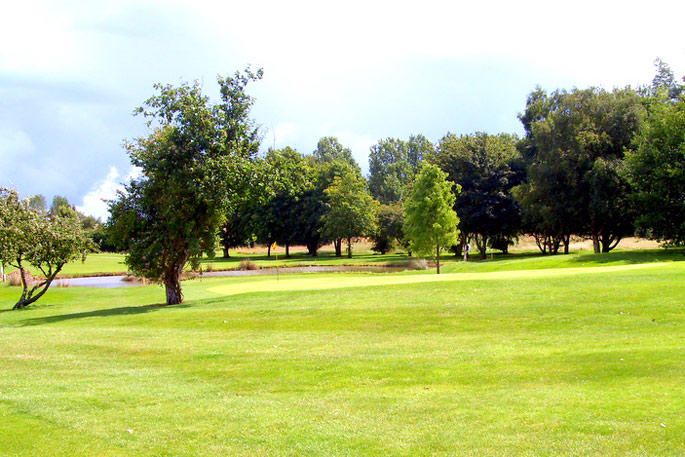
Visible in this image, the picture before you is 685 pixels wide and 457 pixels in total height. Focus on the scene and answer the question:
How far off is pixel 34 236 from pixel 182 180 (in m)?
10.7

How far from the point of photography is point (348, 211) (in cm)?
8188

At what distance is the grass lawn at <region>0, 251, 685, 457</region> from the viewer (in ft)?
24.2

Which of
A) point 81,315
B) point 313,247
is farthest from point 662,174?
point 313,247

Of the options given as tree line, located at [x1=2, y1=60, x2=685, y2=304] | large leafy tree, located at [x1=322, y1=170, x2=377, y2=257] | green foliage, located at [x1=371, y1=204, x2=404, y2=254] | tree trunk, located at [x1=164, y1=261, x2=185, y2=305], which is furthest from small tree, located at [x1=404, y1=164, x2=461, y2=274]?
large leafy tree, located at [x1=322, y1=170, x2=377, y2=257]

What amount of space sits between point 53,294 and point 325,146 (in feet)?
404

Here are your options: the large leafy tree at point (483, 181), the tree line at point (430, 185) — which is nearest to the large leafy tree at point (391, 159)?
the tree line at point (430, 185)

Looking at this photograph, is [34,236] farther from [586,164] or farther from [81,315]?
[586,164]

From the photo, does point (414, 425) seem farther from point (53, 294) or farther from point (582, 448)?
point (53, 294)

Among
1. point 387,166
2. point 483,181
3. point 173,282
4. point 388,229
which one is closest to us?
point 173,282

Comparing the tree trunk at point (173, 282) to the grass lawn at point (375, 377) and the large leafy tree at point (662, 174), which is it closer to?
the grass lawn at point (375, 377)

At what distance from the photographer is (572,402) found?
854 centimetres

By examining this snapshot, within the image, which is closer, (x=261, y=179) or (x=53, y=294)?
(x=261, y=179)

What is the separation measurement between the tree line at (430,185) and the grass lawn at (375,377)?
5819mm

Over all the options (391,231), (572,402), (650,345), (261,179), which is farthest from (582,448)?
(391,231)
